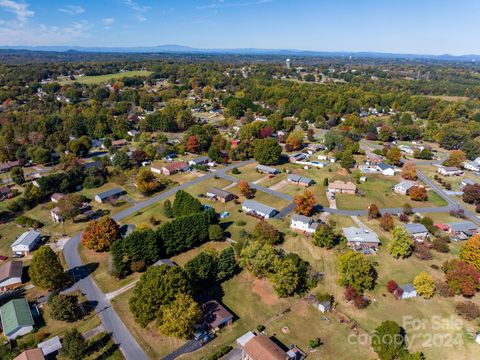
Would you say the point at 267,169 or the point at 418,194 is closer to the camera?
the point at 418,194

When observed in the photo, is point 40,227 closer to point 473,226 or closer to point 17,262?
point 17,262

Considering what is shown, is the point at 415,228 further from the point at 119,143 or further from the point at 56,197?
the point at 119,143

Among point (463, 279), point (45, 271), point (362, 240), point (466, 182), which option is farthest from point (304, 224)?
point (466, 182)

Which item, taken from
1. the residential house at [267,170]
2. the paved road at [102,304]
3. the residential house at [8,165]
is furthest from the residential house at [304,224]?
the residential house at [8,165]

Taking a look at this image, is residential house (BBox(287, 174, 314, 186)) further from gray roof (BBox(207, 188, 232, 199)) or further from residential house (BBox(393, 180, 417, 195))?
residential house (BBox(393, 180, 417, 195))

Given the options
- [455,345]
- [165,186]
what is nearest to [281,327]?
[455,345]
